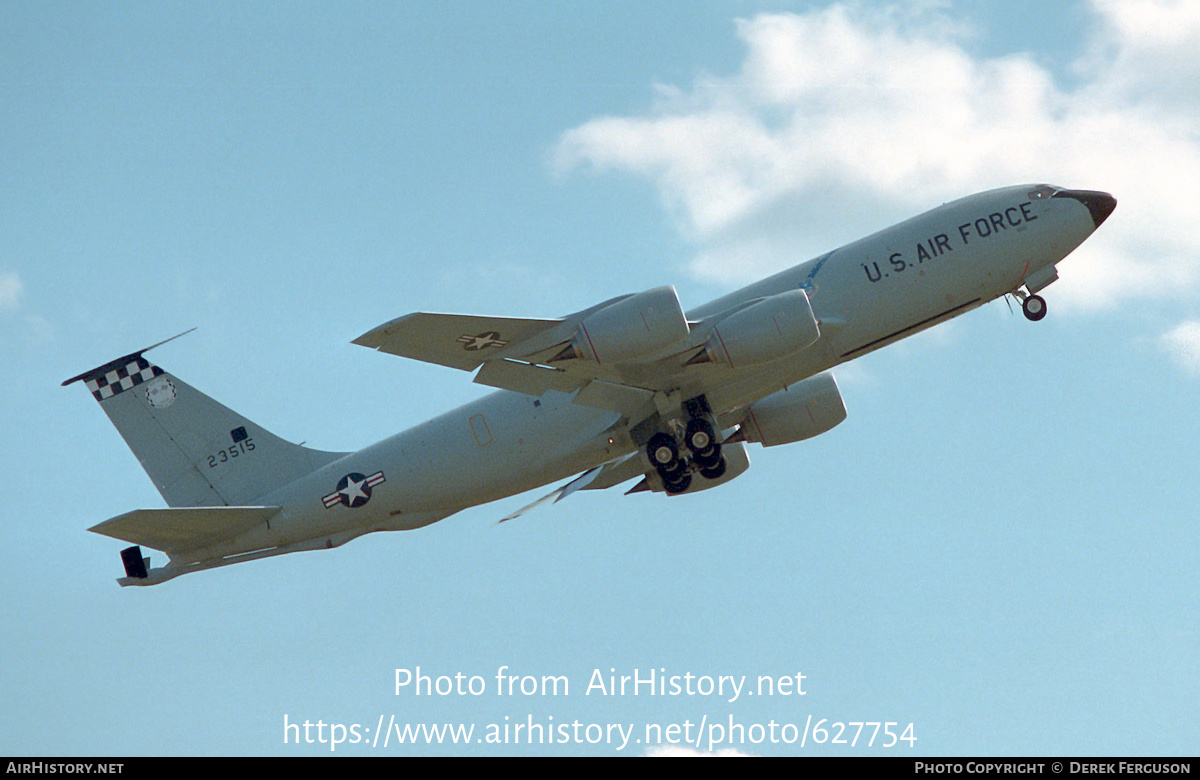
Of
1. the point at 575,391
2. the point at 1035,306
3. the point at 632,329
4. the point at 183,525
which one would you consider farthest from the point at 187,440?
the point at 1035,306

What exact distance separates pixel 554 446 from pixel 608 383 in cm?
261

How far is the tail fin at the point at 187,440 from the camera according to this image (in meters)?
31.3

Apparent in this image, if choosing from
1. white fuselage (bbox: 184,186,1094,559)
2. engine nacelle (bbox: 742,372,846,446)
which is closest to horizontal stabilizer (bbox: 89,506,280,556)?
white fuselage (bbox: 184,186,1094,559)

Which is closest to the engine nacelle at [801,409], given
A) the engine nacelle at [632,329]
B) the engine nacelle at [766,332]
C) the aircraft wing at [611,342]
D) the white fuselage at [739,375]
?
the white fuselage at [739,375]

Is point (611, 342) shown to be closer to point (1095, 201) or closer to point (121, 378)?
point (1095, 201)

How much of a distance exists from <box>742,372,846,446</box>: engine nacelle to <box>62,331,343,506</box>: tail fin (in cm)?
1142

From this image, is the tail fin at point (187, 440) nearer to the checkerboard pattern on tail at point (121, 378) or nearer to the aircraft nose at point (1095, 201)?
the checkerboard pattern on tail at point (121, 378)

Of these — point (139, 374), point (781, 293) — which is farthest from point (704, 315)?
point (139, 374)

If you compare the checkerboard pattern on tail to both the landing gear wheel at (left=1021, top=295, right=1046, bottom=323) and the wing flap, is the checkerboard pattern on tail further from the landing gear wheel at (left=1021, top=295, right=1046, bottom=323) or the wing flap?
the landing gear wheel at (left=1021, top=295, right=1046, bottom=323)

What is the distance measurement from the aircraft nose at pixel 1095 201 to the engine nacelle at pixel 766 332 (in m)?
7.53

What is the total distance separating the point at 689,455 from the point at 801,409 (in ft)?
16.4

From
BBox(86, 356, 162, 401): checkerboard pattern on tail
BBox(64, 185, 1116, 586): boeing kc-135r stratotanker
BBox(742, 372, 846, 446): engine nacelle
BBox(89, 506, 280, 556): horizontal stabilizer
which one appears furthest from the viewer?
BBox(742, 372, 846, 446): engine nacelle

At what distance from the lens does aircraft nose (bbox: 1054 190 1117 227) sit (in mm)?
28453
